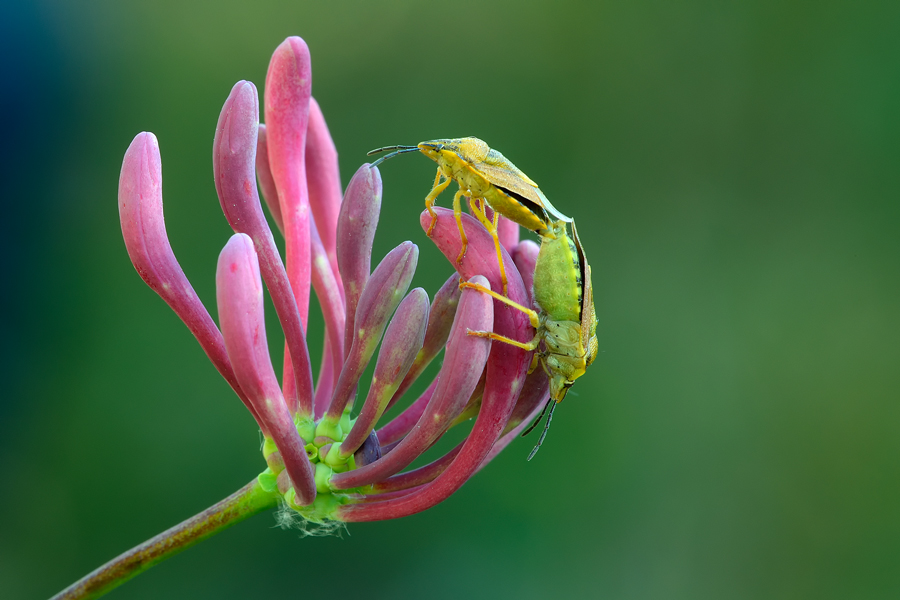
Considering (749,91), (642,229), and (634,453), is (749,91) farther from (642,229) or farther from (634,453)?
(634,453)

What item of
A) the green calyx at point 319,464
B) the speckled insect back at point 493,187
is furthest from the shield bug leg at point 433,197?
the green calyx at point 319,464

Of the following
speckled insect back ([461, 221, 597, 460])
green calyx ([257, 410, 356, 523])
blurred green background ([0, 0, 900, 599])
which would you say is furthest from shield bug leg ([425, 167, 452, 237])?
blurred green background ([0, 0, 900, 599])

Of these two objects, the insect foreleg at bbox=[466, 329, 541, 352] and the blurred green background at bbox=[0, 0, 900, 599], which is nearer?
the insect foreleg at bbox=[466, 329, 541, 352]

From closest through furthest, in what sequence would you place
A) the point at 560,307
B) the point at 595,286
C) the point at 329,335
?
the point at 560,307 → the point at 329,335 → the point at 595,286

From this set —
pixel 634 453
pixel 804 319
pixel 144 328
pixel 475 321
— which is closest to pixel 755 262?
pixel 804 319

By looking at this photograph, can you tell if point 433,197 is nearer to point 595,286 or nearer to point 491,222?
point 491,222

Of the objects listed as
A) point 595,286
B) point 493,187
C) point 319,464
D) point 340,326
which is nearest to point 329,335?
point 340,326

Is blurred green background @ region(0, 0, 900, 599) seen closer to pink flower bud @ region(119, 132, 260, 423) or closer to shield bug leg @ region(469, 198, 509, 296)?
shield bug leg @ region(469, 198, 509, 296)
